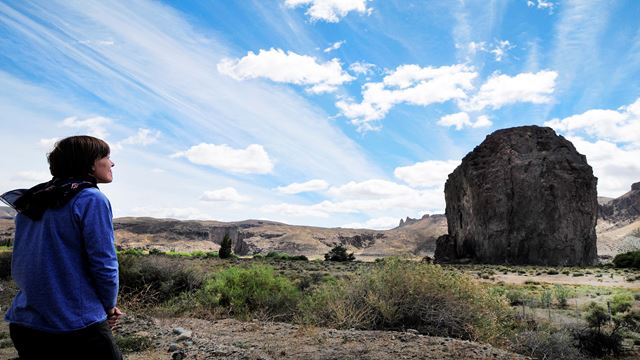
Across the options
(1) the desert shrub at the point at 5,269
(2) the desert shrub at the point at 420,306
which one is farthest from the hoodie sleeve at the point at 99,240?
(1) the desert shrub at the point at 5,269

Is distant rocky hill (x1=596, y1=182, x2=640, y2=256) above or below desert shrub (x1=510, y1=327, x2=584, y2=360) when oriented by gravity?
above

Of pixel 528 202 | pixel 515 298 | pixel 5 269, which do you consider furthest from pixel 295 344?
pixel 528 202

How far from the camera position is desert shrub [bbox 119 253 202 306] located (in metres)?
13.1

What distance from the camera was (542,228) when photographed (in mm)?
61188

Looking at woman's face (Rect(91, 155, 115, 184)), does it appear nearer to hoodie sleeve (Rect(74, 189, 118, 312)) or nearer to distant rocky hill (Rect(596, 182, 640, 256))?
hoodie sleeve (Rect(74, 189, 118, 312))

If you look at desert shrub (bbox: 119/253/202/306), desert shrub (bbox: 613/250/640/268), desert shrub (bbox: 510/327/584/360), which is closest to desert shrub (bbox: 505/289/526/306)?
desert shrub (bbox: 510/327/584/360)

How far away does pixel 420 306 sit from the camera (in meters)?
8.84

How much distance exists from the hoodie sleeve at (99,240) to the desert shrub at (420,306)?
6288 mm

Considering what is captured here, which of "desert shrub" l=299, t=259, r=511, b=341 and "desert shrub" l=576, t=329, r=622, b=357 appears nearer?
"desert shrub" l=299, t=259, r=511, b=341

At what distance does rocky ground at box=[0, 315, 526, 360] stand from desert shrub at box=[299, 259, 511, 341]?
2.60 ft

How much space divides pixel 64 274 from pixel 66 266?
0.05 metres

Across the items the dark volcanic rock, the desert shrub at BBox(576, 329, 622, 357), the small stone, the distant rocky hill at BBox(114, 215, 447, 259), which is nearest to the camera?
the small stone

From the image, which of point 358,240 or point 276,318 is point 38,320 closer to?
point 276,318

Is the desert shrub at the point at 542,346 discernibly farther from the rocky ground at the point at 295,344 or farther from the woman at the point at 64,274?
the woman at the point at 64,274
